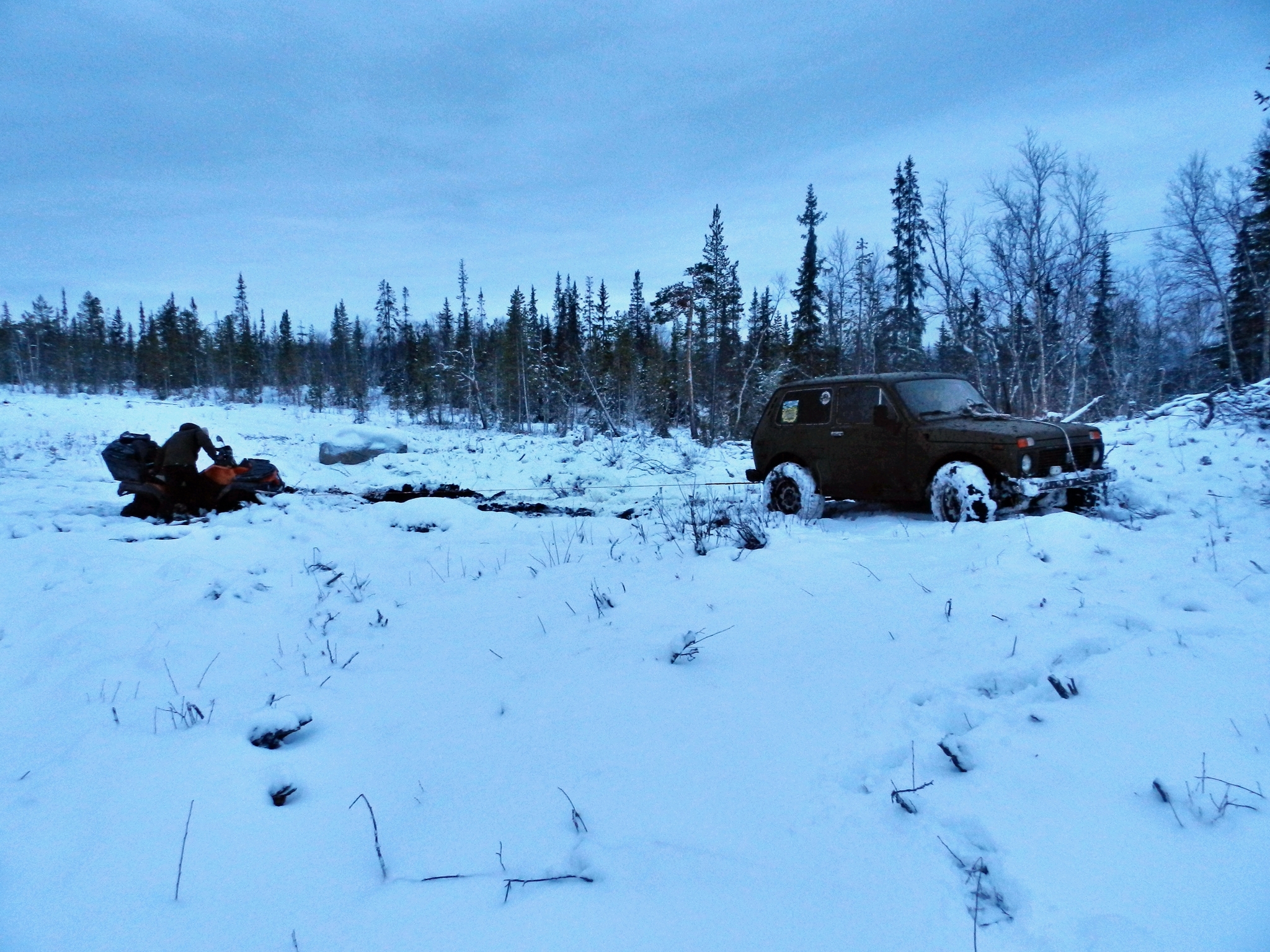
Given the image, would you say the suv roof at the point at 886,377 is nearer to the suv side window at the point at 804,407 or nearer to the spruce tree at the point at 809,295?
the suv side window at the point at 804,407

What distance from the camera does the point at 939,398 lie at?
7.61m

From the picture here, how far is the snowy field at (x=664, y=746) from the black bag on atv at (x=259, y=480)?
313cm

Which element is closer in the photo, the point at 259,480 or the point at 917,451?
the point at 917,451

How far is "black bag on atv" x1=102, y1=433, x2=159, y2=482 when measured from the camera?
885cm

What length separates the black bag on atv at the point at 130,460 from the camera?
885 cm

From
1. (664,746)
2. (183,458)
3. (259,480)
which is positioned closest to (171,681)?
(664,746)

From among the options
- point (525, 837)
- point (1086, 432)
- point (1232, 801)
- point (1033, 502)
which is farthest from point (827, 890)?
point (1086, 432)

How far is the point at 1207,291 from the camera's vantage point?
1026 inches

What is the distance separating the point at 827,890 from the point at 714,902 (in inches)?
16.5

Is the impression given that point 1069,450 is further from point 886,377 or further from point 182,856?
point 182,856

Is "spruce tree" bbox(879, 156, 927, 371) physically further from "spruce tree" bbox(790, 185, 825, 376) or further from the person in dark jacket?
the person in dark jacket

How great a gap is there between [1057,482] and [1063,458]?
401mm

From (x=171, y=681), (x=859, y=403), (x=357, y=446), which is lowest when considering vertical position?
(x=171, y=681)

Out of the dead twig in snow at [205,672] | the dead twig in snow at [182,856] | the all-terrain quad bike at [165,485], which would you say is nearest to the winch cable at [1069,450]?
the dead twig in snow at [182,856]
